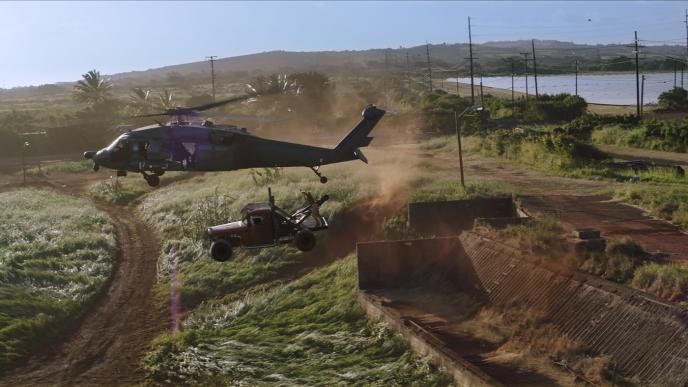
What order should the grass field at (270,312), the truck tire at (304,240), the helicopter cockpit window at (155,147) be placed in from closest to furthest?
the truck tire at (304,240) < the helicopter cockpit window at (155,147) < the grass field at (270,312)

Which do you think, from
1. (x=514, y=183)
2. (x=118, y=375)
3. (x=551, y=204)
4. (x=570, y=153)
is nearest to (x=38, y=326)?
(x=118, y=375)

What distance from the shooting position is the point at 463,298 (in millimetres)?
24703

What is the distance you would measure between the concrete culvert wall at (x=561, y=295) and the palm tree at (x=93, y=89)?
84.7m

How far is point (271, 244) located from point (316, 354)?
365 inches

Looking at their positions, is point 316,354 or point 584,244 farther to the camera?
point 316,354

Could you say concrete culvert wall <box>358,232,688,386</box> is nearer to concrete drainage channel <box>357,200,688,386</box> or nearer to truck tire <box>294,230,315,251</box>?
concrete drainage channel <box>357,200,688,386</box>

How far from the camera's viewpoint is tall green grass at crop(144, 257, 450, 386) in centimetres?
2173

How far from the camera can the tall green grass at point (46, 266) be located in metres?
31.0

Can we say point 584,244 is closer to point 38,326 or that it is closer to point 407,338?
point 407,338

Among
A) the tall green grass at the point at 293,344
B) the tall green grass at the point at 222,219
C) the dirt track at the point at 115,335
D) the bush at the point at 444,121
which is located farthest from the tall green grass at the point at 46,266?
the bush at the point at 444,121

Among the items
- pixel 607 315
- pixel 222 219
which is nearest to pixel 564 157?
pixel 222 219

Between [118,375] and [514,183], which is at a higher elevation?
[514,183]

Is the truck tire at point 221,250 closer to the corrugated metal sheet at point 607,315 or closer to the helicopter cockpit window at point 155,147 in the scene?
the helicopter cockpit window at point 155,147

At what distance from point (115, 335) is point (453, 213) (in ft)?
48.3
